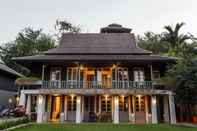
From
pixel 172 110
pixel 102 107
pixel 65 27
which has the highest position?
pixel 65 27

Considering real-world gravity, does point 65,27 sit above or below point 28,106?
above

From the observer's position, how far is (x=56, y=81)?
19.8 m

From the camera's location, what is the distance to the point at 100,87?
19.3m

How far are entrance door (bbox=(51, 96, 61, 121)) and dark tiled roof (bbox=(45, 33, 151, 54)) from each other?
4.28 m

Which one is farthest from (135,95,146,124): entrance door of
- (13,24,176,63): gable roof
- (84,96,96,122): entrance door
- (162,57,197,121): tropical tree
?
(84,96,96,122): entrance door

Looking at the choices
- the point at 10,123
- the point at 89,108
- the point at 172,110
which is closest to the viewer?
the point at 10,123

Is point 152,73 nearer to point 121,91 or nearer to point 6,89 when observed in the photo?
point 121,91

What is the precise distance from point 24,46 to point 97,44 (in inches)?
891

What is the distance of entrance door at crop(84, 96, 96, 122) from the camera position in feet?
64.4

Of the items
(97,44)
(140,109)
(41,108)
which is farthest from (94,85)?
(97,44)

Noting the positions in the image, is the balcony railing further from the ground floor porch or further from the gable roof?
the gable roof

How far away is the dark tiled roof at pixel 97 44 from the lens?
21719 mm

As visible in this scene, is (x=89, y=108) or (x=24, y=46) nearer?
(x=89, y=108)

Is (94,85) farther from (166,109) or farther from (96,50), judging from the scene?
(166,109)
